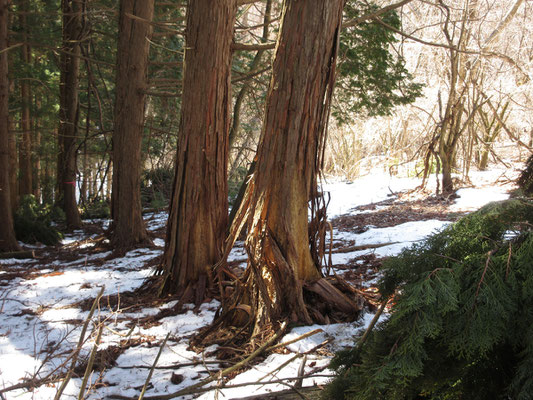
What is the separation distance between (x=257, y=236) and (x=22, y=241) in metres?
7.85

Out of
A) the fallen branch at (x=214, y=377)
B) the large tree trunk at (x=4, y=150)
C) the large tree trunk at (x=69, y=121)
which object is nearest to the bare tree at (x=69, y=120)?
the large tree trunk at (x=69, y=121)

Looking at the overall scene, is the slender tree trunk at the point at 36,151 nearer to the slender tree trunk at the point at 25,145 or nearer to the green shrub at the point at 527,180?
the slender tree trunk at the point at 25,145

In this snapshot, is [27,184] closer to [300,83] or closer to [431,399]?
[300,83]

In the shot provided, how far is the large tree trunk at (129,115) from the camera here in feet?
22.0

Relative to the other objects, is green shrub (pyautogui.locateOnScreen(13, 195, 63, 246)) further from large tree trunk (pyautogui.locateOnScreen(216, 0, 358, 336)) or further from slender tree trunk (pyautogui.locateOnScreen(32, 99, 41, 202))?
large tree trunk (pyautogui.locateOnScreen(216, 0, 358, 336))

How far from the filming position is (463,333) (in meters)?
1.58

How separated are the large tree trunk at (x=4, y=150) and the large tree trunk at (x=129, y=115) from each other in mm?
2227

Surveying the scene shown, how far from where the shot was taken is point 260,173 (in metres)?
3.21

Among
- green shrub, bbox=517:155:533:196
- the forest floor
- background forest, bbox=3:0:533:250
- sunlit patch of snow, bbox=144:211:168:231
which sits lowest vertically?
sunlit patch of snow, bbox=144:211:168:231

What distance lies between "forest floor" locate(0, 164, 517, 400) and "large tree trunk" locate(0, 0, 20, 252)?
1.90 feet

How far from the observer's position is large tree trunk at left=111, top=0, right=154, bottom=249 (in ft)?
22.0

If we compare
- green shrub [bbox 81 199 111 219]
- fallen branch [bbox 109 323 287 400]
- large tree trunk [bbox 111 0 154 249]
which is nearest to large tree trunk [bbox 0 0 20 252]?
large tree trunk [bbox 111 0 154 249]

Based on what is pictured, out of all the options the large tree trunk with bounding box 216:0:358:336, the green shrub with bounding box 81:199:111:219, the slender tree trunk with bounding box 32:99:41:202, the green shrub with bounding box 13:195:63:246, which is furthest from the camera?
the green shrub with bounding box 81:199:111:219

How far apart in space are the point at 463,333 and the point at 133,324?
2.54 metres
